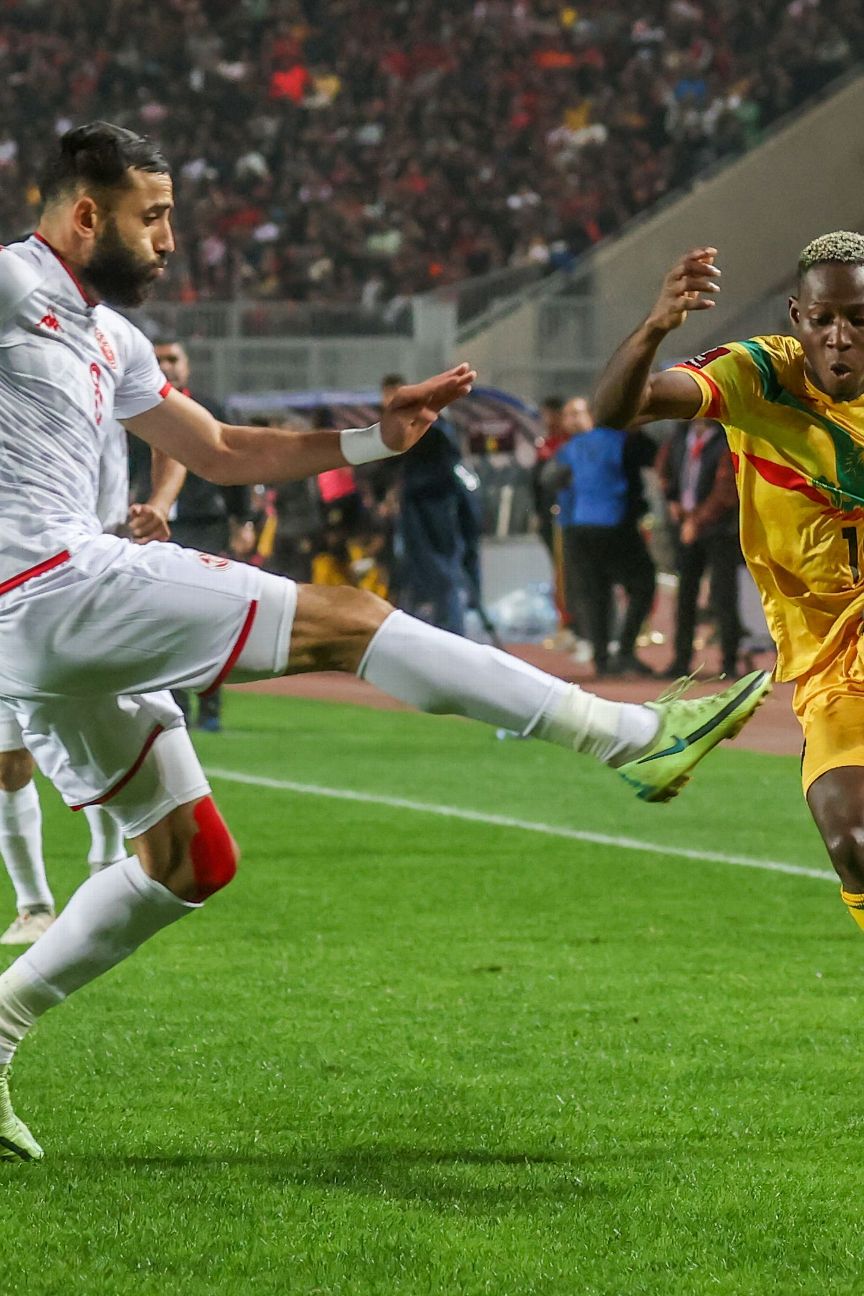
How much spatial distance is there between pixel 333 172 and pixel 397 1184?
99.0 feet

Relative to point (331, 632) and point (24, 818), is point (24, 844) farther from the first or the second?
point (331, 632)

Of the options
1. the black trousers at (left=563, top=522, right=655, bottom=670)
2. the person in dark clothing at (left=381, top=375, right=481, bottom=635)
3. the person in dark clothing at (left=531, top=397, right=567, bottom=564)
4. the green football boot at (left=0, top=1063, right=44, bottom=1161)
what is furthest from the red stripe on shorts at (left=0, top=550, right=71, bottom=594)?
the person in dark clothing at (left=531, top=397, right=567, bottom=564)

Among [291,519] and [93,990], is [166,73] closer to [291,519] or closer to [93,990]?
[291,519]

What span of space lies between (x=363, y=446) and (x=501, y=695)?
2.89 feet

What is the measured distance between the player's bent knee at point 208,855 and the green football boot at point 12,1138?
62 cm

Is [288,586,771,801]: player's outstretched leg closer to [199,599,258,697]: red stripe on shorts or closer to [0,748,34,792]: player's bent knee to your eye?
[199,599,258,697]: red stripe on shorts

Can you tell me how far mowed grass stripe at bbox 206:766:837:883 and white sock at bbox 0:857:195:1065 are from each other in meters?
A: 4.66

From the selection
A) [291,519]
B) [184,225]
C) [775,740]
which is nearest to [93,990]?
[775,740]

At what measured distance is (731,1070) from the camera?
207 inches

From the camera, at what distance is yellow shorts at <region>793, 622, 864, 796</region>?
15.4ft

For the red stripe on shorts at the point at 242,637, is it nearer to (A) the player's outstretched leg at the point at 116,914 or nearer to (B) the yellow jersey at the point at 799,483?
(A) the player's outstretched leg at the point at 116,914

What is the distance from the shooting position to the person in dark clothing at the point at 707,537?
15.6 metres

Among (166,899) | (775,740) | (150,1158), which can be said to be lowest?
(775,740)

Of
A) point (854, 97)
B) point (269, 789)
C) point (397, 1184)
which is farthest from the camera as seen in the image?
point (854, 97)
